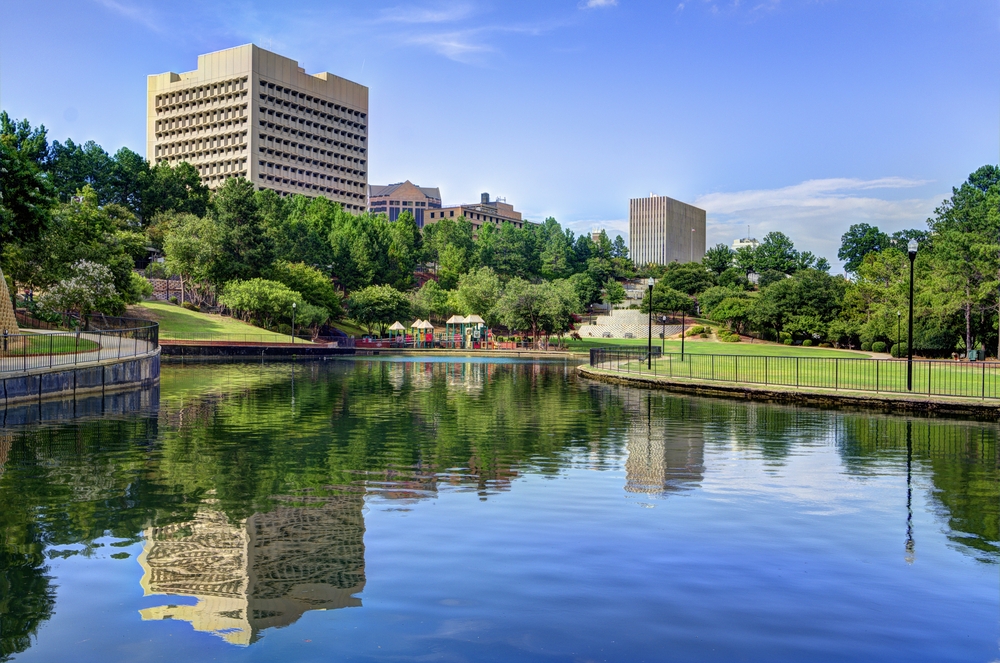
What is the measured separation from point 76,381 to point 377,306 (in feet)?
218

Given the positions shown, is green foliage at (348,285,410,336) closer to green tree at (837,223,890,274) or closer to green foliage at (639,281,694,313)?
green foliage at (639,281,694,313)

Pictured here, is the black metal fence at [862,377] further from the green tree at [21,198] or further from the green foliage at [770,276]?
the green foliage at [770,276]

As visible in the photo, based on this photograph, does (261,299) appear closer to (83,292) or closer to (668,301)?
(83,292)

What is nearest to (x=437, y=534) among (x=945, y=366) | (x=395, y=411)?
(x=395, y=411)

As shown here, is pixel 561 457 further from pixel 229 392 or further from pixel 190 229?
pixel 190 229

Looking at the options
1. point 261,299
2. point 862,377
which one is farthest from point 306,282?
point 862,377

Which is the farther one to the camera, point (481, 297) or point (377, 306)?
point (481, 297)

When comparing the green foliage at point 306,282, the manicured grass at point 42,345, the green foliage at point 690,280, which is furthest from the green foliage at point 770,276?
the manicured grass at point 42,345

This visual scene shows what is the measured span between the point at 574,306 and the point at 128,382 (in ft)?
200

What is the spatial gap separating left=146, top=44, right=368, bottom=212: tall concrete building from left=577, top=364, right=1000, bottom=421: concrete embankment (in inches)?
6252

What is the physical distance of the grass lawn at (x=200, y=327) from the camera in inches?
2978

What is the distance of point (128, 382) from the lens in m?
35.2

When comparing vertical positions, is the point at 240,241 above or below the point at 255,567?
above

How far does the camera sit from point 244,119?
18012cm
